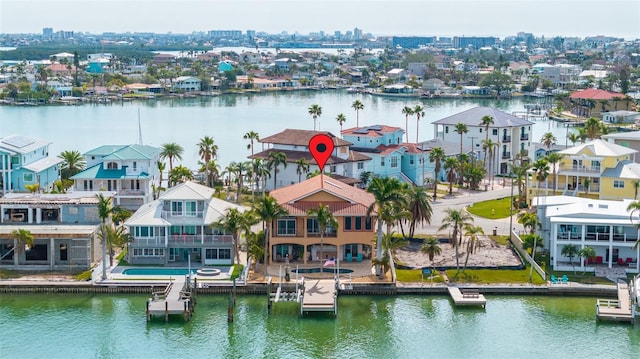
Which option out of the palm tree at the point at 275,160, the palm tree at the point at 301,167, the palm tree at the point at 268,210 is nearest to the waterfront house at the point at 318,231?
the palm tree at the point at 268,210

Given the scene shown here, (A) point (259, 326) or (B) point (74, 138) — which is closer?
(A) point (259, 326)

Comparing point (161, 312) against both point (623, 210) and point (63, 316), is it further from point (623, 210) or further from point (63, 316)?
point (623, 210)

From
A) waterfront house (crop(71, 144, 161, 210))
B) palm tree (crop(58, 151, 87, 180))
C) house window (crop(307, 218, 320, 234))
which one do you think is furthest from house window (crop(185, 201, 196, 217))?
palm tree (crop(58, 151, 87, 180))

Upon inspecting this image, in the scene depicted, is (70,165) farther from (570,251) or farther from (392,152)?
(570,251)

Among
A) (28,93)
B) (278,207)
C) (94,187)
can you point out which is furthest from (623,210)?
(28,93)

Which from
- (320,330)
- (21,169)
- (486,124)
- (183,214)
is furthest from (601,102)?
(320,330)
